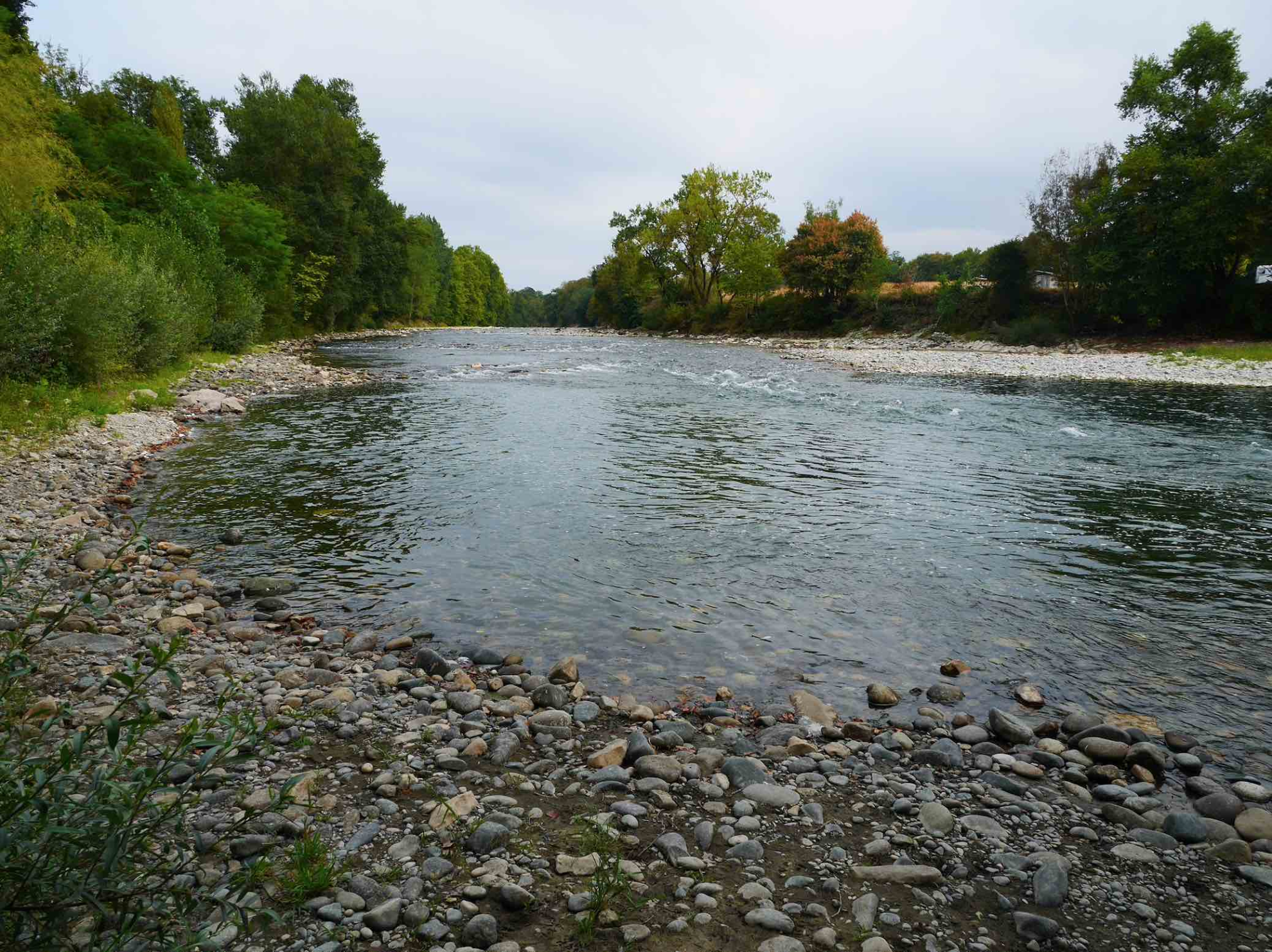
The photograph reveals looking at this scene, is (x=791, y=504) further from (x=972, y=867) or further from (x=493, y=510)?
(x=972, y=867)

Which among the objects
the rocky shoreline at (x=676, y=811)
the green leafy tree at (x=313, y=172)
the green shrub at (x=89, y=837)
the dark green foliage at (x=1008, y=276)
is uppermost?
the green leafy tree at (x=313, y=172)

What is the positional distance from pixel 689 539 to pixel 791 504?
2.49 meters

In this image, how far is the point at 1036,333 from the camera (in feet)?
152

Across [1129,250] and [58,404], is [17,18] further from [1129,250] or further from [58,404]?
[1129,250]

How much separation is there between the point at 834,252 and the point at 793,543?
62.7 meters

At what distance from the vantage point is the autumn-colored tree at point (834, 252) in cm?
6581

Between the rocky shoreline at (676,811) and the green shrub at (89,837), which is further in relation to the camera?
the rocky shoreline at (676,811)

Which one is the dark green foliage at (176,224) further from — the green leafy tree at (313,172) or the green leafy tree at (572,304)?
the green leafy tree at (572,304)

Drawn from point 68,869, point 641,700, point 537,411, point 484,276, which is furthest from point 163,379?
point 484,276

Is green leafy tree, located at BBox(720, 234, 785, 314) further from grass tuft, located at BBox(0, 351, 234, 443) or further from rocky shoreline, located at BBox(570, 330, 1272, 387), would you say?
grass tuft, located at BBox(0, 351, 234, 443)

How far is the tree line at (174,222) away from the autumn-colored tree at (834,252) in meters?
36.6

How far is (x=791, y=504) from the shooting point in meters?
11.6

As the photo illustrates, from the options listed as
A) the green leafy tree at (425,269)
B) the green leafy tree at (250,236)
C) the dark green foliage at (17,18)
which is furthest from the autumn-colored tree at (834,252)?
the dark green foliage at (17,18)

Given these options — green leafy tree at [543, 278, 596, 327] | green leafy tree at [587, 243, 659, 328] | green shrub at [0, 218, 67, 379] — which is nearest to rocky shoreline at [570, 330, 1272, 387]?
green shrub at [0, 218, 67, 379]
